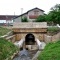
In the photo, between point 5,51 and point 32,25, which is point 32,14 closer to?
point 32,25

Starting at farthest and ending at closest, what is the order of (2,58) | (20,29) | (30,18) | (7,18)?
(7,18) → (30,18) → (20,29) → (2,58)

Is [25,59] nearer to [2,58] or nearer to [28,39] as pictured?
[2,58]

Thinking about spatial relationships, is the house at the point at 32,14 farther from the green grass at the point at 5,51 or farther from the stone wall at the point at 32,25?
the green grass at the point at 5,51

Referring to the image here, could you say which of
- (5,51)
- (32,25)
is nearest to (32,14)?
(32,25)

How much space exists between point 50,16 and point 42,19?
8.31 m

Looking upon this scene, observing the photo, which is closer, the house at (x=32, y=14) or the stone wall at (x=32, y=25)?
the stone wall at (x=32, y=25)

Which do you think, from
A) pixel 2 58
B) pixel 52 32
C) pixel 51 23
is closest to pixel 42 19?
pixel 51 23

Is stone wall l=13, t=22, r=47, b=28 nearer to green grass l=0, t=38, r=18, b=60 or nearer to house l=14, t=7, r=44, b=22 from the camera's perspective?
green grass l=0, t=38, r=18, b=60

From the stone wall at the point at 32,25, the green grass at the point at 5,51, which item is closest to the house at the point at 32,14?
the stone wall at the point at 32,25

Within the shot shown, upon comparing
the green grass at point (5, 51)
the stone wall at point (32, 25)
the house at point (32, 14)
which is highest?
the house at point (32, 14)

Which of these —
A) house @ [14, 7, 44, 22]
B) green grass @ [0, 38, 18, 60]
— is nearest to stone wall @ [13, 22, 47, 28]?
green grass @ [0, 38, 18, 60]

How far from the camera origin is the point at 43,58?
17.7 metres

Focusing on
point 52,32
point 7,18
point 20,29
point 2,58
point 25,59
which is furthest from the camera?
point 7,18

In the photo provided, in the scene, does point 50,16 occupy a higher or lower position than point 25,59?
higher
